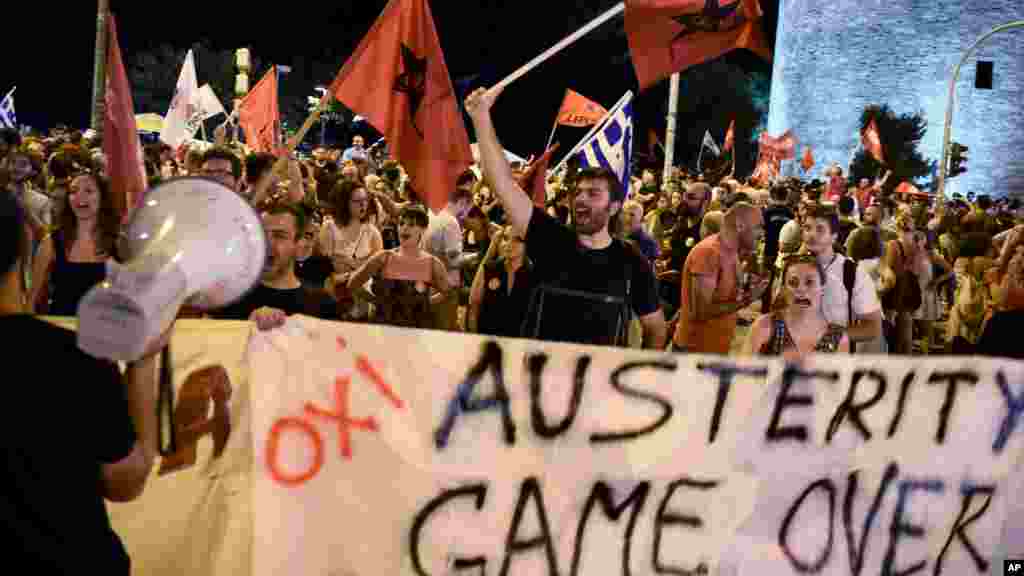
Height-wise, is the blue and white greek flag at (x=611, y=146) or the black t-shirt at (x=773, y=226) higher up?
the blue and white greek flag at (x=611, y=146)

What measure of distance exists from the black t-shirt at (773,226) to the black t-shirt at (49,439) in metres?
10.0

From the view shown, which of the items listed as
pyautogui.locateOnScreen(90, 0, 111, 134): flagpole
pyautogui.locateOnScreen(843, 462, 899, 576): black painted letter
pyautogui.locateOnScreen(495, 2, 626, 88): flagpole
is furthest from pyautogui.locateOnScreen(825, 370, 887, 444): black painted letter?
pyautogui.locateOnScreen(90, 0, 111, 134): flagpole

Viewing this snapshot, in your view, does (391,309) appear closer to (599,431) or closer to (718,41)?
(718,41)

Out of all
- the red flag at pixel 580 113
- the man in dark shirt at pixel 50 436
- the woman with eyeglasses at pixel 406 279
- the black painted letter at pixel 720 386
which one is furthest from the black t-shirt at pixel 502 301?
the red flag at pixel 580 113

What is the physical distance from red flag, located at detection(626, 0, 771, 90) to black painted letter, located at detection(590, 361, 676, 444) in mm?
2011

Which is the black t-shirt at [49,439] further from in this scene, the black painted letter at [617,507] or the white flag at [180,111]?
the white flag at [180,111]

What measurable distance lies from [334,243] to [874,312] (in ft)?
10.6

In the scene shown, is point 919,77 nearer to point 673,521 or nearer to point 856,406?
point 856,406

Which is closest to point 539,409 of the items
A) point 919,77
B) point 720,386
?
point 720,386

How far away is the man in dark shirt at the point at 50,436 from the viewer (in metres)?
2.06

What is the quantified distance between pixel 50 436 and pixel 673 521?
1.98 m

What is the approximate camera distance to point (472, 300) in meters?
6.17

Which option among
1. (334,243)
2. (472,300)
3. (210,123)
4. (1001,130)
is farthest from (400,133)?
(1001,130)

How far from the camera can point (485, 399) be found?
3.46 m
